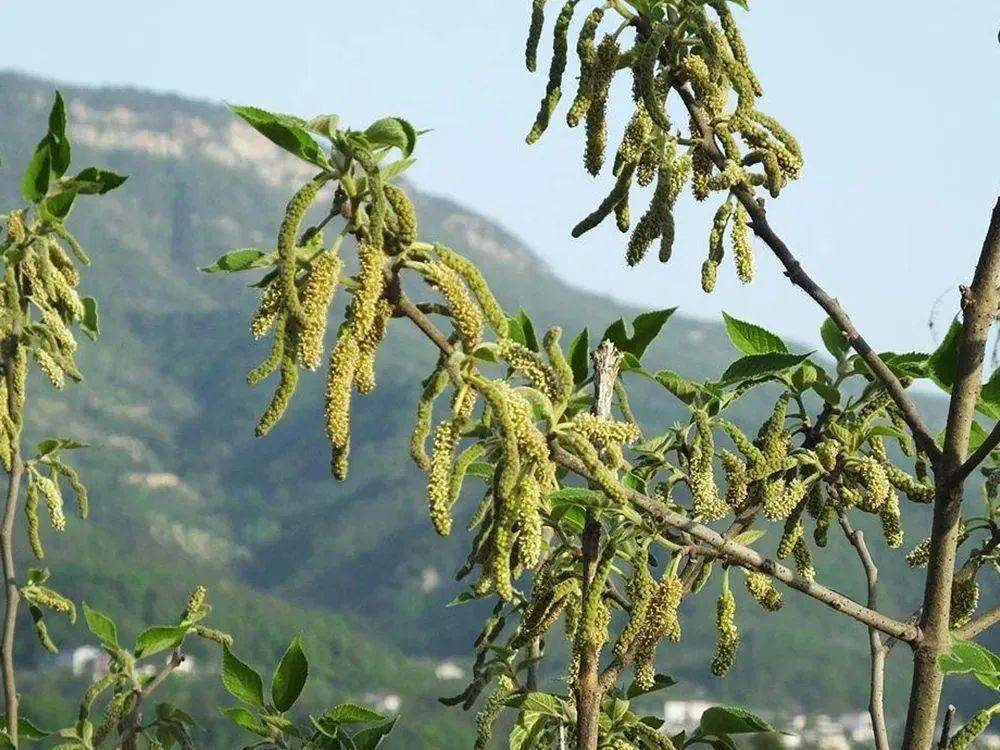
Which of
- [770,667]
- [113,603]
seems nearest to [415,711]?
[113,603]

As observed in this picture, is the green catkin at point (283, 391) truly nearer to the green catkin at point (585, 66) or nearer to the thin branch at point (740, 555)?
the thin branch at point (740, 555)

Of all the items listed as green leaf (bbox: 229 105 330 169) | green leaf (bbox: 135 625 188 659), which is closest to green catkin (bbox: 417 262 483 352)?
green leaf (bbox: 229 105 330 169)

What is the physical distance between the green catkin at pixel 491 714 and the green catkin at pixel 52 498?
1.55 metres

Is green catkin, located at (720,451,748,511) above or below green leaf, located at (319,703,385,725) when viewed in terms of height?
above

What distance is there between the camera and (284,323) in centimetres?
237

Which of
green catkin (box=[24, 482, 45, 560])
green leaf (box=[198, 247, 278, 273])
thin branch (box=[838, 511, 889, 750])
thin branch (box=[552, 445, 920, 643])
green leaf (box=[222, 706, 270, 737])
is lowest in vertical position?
green catkin (box=[24, 482, 45, 560])

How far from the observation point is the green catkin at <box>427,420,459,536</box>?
2.28m

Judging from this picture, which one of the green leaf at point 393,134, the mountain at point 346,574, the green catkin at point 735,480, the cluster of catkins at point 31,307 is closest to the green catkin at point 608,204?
the green catkin at point 735,480

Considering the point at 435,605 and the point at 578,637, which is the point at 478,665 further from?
the point at 435,605

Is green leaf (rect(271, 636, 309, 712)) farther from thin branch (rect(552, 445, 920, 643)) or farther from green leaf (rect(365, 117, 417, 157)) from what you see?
green leaf (rect(365, 117, 417, 157))

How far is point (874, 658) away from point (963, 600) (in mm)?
269

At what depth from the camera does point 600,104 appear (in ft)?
10.9

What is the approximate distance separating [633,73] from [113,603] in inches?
4315

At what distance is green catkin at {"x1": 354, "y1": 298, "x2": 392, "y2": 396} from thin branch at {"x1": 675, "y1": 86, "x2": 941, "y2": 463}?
1.01 meters
